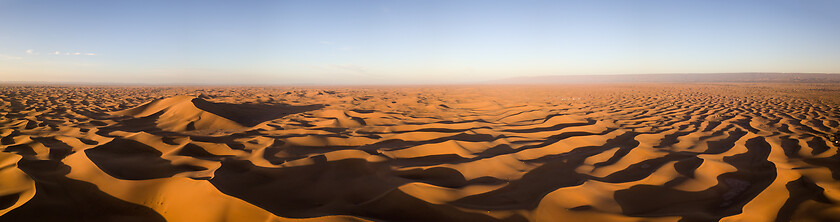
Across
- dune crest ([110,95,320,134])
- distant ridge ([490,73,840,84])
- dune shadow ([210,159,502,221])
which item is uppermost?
distant ridge ([490,73,840,84])

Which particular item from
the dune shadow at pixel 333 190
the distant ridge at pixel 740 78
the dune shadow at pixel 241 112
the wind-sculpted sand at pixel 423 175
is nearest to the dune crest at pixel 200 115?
the dune shadow at pixel 241 112

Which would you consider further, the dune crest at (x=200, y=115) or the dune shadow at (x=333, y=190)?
the dune crest at (x=200, y=115)

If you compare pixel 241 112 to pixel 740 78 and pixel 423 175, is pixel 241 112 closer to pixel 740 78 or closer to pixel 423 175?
pixel 423 175

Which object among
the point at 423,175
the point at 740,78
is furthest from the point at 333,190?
the point at 740,78

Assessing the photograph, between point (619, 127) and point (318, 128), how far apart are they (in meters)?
4.35

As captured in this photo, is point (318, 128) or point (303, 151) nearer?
point (303, 151)

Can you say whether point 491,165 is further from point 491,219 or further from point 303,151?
point 303,151

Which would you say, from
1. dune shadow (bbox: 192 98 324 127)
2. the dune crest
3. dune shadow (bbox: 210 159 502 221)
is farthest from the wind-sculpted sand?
dune shadow (bbox: 192 98 324 127)

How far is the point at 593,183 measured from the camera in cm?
216

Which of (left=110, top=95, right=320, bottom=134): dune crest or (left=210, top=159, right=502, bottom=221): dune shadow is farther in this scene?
(left=110, top=95, right=320, bottom=134): dune crest

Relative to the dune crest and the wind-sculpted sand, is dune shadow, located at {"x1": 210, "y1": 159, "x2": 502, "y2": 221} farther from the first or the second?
the dune crest

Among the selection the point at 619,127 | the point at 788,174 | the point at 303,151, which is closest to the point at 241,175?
the point at 303,151

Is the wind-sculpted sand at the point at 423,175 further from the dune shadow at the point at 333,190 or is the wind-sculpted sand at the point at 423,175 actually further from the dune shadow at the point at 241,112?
the dune shadow at the point at 241,112

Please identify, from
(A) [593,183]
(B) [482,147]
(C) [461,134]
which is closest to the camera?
(A) [593,183]
